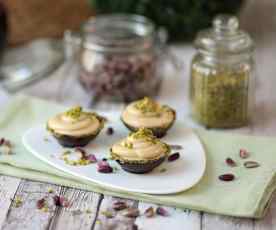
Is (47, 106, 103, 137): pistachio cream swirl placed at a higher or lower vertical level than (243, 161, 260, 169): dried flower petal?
higher

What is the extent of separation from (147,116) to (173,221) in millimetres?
298

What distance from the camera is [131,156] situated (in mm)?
1312

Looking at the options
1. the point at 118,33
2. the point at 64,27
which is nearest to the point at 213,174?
the point at 118,33

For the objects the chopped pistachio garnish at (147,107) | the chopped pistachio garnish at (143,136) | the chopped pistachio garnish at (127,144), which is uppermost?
the chopped pistachio garnish at (143,136)

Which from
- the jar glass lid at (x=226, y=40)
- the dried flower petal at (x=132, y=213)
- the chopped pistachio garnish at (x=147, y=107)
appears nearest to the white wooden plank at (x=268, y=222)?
the dried flower petal at (x=132, y=213)

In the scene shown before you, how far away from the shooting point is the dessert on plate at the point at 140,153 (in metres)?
1.31

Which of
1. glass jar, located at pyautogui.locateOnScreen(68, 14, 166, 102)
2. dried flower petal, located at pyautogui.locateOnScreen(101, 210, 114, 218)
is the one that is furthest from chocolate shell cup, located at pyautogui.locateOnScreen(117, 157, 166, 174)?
glass jar, located at pyautogui.locateOnScreen(68, 14, 166, 102)

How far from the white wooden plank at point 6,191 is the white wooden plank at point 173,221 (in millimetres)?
251

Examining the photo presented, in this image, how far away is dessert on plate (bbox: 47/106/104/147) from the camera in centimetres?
142

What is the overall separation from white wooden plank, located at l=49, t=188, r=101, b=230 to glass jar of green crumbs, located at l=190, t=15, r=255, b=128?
42 cm

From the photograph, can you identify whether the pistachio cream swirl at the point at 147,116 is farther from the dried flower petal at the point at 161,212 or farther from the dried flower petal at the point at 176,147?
the dried flower petal at the point at 161,212

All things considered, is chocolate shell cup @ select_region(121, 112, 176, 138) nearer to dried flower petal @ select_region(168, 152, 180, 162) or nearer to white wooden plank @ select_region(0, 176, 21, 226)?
dried flower petal @ select_region(168, 152, 180, 162)

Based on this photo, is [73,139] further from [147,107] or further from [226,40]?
[226,40]

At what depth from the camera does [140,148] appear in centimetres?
131
